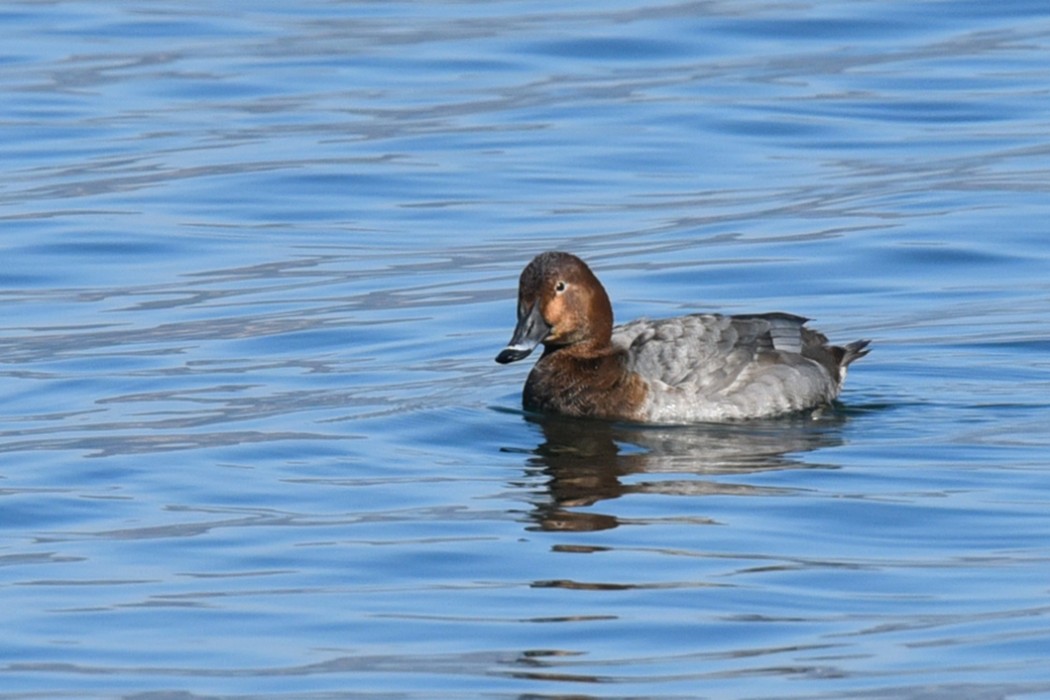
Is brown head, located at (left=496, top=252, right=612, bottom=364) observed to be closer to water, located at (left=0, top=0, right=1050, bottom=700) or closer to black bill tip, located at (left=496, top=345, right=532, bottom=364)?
black bill tip, located at (left=496, top=345, right=532, bottom=364)

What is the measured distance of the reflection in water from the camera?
10.3 m

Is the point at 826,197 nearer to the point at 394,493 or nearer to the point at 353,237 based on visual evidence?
the point at 353,237

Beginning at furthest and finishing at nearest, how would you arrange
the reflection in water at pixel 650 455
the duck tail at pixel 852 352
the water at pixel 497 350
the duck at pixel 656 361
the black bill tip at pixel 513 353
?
the duck tail at pixel 852 352, the duck at pixel 656 361, the black bill tip at pixel 513 353, the reflection in water at pixel 650 455, the water at pixel 497 350

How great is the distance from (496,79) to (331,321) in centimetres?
997

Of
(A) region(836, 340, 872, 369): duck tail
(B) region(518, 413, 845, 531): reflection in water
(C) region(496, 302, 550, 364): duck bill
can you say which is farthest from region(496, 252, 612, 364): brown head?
(A) region(836, 340, 872, 369): duck tail

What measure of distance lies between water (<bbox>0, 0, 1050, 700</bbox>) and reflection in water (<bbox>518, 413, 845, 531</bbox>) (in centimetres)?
4

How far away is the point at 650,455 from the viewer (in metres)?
11.3

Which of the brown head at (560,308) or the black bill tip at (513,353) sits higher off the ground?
the brown head at (560,308)

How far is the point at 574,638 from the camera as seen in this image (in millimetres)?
8070

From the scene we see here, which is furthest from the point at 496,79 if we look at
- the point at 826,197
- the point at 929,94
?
the point at 826,197

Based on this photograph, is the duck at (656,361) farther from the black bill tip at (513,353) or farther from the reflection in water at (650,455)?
the reflection in water at (650,455)

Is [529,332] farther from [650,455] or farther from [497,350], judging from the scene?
[497,350]

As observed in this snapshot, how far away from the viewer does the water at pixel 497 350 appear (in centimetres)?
812

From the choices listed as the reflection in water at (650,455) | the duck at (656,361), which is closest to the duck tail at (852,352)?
the duck at (656,361)
